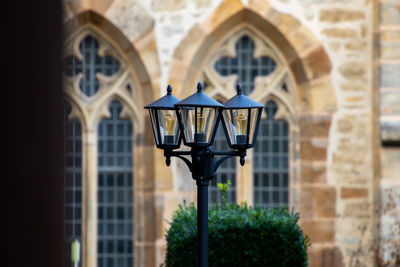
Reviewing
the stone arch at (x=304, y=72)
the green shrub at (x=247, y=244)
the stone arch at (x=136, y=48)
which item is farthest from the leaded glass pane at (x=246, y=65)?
the green shrub at (x=247, y=244)

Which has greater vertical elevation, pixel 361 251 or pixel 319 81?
pixel 319 81

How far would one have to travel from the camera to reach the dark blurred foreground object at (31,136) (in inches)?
24.0

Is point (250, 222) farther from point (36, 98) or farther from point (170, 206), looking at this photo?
point (36, 98)

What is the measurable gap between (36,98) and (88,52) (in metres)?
7.51

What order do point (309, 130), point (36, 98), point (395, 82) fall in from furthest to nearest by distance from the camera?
point (309, 130)
point (395, 82)
point (36, 98)

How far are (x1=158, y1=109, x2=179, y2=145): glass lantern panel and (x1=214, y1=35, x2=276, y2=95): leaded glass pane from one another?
4.41m

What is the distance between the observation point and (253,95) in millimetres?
7969

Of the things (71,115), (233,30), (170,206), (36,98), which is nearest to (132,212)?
(170,206)

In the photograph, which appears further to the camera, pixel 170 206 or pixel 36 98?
pixel 170 206

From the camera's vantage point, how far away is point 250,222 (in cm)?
482

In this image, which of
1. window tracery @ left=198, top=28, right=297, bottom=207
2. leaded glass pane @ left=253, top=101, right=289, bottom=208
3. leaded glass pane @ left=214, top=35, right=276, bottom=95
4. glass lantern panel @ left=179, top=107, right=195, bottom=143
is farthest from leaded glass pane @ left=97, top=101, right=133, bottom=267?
glass lantern panel @ left=179, top=107, right=195, bottom=143

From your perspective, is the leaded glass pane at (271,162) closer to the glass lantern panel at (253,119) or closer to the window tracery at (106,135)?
the window tracery at (106,135)

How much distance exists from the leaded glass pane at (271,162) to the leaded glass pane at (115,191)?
5.02 ft

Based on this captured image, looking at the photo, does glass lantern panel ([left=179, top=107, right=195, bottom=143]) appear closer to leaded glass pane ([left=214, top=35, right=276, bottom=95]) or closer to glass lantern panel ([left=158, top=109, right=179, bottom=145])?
glass lantern panel ([left=158, top=109, right=179, bottom=145])
